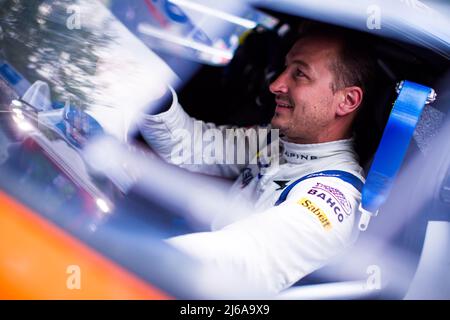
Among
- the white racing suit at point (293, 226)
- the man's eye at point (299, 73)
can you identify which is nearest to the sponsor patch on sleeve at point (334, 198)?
the white racing suit at point (293, 226)

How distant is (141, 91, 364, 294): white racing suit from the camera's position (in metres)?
0.88

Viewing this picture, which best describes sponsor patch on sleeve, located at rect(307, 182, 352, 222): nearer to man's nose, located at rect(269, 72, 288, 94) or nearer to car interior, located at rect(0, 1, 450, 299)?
car interior, located at rect(0, 1, 450, 299)

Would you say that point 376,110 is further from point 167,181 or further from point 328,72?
point 167,181

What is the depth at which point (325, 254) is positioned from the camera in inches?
37.6

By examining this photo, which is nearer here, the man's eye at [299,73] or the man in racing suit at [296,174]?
the man in racing suit at [296,174]

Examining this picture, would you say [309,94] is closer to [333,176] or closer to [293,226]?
[333,176]

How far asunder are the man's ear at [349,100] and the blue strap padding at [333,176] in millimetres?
177

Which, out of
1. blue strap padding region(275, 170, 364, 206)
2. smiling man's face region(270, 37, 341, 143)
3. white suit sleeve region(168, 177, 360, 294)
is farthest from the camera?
smiling man's face region(270, 37, 341, 143)

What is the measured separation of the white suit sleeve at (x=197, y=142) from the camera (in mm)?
1197

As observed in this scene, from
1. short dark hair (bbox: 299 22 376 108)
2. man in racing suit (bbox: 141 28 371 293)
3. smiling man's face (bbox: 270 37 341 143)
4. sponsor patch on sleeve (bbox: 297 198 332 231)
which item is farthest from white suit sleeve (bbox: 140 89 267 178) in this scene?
sponsor patch on sleeve (bbox: 297 198 332 231)

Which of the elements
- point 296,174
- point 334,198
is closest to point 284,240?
point 334,198

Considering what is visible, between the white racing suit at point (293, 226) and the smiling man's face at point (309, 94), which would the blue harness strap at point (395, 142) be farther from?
the smiling man's face at point (309, 94)

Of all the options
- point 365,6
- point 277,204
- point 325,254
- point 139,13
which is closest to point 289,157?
point 277,204
